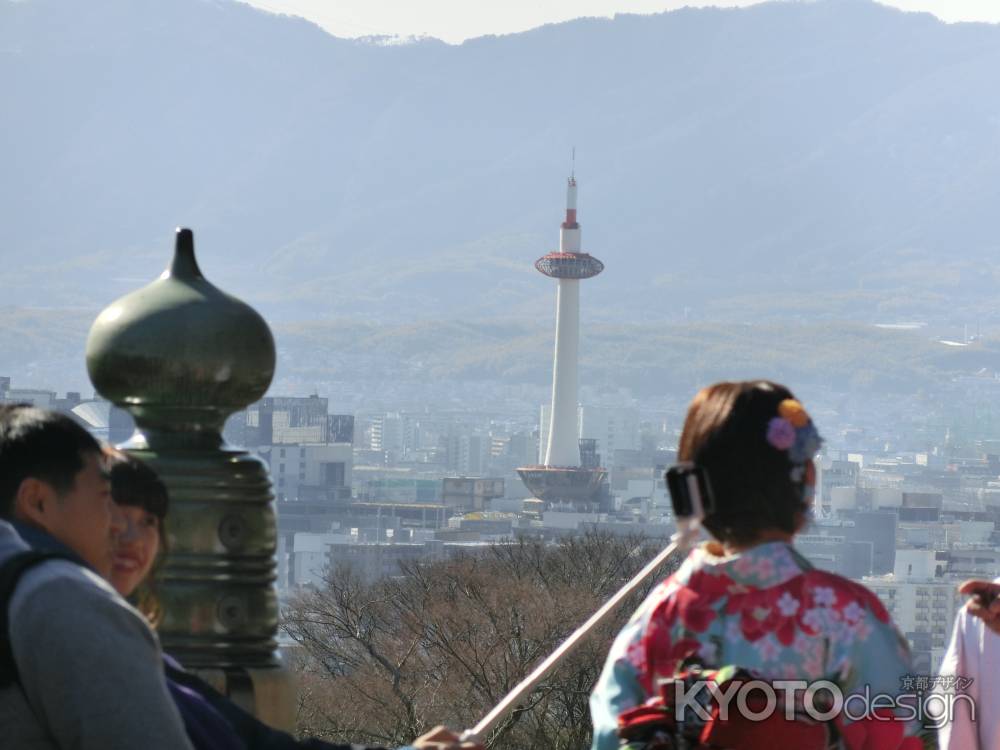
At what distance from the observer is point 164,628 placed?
17.2 feet

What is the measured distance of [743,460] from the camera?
130 inches

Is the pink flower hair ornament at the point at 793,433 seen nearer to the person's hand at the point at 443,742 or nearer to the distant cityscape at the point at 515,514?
the person's hand at the point at 443,742

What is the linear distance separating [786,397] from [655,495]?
180 m

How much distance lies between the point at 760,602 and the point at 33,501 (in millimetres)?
1148

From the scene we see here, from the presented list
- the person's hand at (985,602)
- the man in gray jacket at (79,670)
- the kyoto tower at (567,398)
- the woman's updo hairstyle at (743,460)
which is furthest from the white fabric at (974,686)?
the kyoto tower at (567,398)

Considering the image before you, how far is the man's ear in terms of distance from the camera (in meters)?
3.09

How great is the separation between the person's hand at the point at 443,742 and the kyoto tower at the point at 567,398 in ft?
482

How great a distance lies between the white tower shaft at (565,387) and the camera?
161 m

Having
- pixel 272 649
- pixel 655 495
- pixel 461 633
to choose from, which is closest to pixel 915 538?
pixel 655 495

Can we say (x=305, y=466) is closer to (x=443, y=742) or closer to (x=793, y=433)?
(x=443, y=742)

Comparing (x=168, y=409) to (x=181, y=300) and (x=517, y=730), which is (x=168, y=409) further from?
(x=517, y=730)

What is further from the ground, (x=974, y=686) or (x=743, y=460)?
(x=743, y=460)

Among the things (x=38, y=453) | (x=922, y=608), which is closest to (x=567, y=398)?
(x=922, y=608)

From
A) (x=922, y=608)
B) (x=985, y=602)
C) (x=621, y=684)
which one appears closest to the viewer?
(x=621, y=684)
